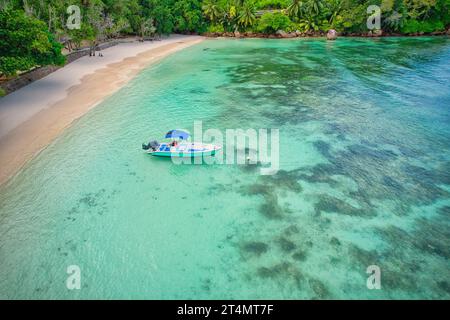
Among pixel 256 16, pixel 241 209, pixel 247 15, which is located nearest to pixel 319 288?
pixel 241 209

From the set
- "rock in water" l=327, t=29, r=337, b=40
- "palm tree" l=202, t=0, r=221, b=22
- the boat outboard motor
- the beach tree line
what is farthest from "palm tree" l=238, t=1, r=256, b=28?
the boat outboard motor

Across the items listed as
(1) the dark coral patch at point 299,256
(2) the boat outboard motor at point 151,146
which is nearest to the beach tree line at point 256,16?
(2) the boat outboard motor at point 151,146

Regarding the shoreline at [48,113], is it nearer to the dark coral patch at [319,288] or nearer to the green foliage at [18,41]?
the green foliage at [18,41]

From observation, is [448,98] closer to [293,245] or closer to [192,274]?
[293,245]

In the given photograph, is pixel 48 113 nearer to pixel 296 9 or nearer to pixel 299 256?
pixel 299 256

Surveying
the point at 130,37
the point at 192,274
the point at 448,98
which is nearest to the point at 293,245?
the point at 192,274
